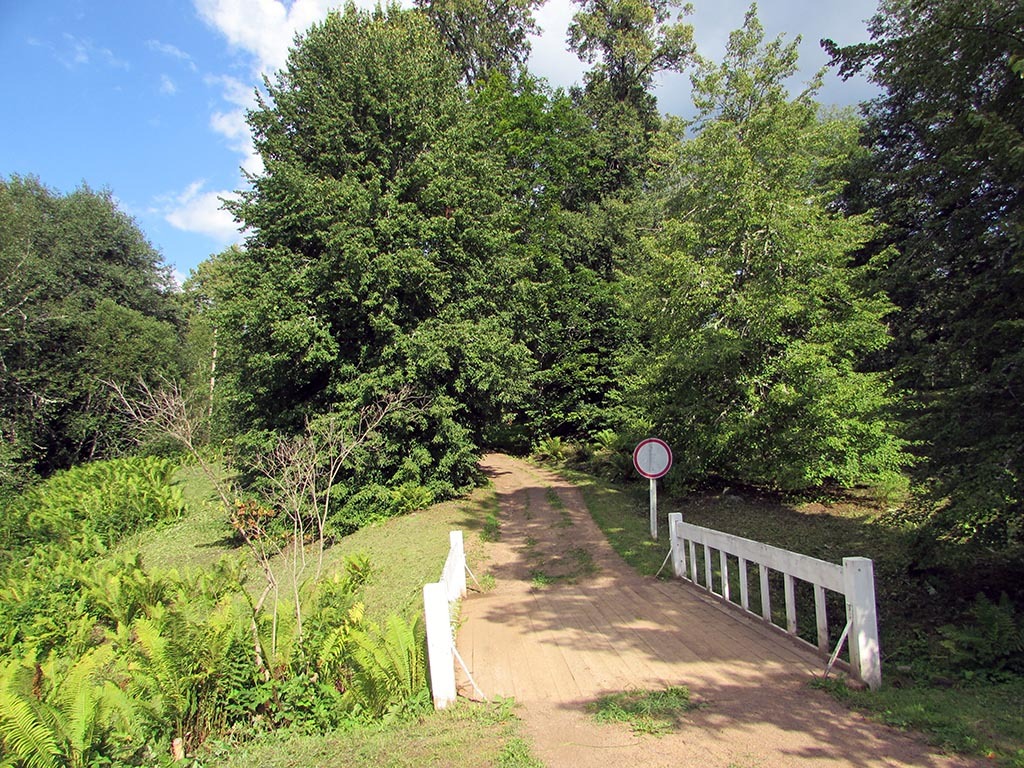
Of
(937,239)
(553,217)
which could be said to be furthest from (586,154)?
(937,239)

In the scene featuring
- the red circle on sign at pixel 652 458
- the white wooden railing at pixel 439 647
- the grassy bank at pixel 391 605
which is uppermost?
the red circle on sign at pixel 652 458

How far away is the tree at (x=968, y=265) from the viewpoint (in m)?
4.89

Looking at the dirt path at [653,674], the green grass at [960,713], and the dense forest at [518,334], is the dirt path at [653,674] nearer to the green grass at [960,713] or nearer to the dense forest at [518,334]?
the green grass at [960,713]

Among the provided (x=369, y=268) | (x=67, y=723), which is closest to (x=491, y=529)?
(x=369, y=268)

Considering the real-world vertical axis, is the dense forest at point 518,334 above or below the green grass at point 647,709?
above

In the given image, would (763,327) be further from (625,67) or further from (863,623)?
(625,67)

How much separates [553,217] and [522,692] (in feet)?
68.5

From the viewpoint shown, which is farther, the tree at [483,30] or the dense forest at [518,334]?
the tree at [483,30]

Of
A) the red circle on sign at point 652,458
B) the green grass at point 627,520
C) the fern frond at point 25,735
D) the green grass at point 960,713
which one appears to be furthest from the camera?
the red circle on sign at point 652,458

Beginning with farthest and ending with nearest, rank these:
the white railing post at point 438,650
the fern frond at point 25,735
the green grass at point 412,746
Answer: the white railing post at point 438,650, the fern frond at point 25,735, the green grass at point 412,746

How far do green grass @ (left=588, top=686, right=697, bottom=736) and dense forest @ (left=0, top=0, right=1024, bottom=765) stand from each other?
1.52m

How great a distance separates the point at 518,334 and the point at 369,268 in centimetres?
752

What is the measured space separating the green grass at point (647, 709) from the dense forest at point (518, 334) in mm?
1517

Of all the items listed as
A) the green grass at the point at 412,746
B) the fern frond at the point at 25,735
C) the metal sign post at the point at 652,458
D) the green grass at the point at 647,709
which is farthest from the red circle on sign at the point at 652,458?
the fern frond at the point at 25,735
